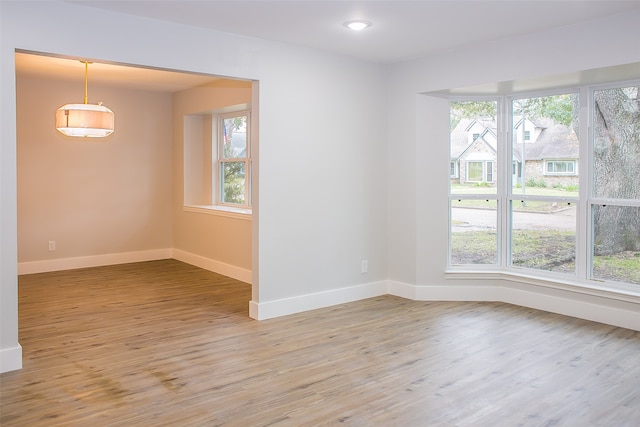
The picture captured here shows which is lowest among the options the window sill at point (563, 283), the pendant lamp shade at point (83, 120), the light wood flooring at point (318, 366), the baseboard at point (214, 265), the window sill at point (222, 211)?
the light wood flooring at point (318, 366)

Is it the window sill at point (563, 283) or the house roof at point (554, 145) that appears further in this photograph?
the house roof at point (554, 145)

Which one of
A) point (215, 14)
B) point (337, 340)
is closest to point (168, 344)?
point (337, 340)

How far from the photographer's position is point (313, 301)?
4.98 meters

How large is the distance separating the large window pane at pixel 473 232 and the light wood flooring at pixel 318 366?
1.89ft

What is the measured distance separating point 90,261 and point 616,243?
6169mm

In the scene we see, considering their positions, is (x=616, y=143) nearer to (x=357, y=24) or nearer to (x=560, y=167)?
(x=560, y=167)

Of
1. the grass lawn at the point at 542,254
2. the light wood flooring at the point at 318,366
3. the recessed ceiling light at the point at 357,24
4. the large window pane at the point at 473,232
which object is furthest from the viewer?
the large window pane at the point at 473,232

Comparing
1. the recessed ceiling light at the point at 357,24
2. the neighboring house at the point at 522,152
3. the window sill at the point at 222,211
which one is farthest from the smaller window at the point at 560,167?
the window sill at the point at 222,211

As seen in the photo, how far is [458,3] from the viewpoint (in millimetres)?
3539

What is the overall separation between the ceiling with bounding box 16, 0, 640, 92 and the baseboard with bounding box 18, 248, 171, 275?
13.1 feet

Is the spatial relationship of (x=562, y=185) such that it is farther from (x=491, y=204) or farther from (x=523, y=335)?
(x=523, y=335)

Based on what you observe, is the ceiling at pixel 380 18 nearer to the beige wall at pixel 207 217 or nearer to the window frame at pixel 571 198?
the window frame at pixel 571 198

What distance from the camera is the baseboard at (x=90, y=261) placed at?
21.9 ft

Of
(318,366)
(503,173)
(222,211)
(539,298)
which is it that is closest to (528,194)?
(503,173)
